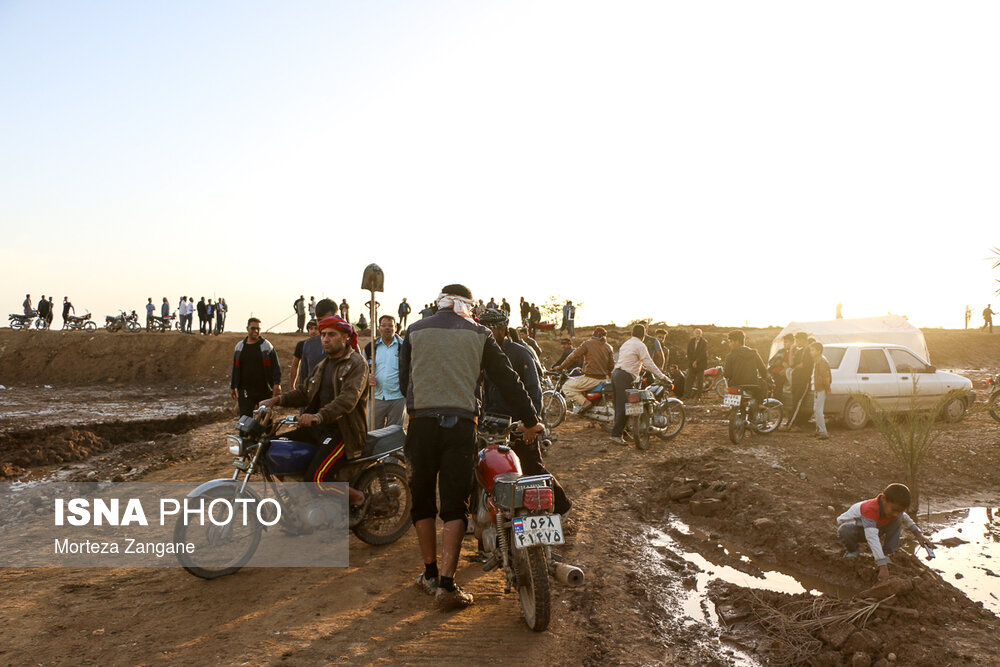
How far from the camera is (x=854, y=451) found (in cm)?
988

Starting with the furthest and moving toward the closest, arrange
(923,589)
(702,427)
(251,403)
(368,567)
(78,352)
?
(78,352) < (702,427) < (251,403) < (368,567) < (923,589)

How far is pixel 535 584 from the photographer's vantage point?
12.7ft

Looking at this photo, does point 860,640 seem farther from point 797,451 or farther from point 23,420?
point 23,420

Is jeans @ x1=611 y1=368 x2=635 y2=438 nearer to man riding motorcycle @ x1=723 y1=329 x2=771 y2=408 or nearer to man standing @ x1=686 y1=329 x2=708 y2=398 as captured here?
man riding motorcycle @ x1=723 y1=329 x2=771 y2=408

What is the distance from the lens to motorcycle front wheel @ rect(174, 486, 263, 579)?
4.62 m

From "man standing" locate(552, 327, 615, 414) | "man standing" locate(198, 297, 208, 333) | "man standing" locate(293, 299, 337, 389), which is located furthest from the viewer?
"man standing" locate(198, 297, 208, 333)

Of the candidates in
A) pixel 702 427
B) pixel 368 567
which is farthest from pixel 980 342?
pixel 368 567

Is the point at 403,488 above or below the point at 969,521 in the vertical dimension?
above

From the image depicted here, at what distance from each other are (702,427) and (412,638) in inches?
398

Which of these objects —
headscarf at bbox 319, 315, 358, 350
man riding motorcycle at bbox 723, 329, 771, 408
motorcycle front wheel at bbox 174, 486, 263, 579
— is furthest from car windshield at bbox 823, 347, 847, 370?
motorcycle front wheel at bbox 174, 486, 263, 579

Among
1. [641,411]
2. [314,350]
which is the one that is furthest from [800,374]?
[314,350]

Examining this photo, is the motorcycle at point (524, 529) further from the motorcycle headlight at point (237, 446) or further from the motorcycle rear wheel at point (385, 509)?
the motorcycle headlight at point (237, 446)

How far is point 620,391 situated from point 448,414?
6.71m

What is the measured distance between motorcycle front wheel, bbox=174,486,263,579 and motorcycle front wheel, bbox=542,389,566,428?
321 inches
